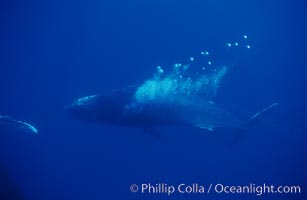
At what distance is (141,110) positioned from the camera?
442 inches

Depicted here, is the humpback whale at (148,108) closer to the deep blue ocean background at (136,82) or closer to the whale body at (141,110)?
the whale body at (141,110)

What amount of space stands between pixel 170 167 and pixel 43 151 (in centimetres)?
1042

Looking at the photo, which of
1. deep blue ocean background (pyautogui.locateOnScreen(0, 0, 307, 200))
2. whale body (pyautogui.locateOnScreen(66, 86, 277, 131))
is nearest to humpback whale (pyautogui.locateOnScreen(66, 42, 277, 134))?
whale body (pyautogui.locateOnScreen(66, 86, 277, 131))

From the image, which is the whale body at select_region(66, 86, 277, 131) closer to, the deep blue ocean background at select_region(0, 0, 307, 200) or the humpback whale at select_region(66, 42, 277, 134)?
the humpback whale at select_region(66, 42, 277, 134)

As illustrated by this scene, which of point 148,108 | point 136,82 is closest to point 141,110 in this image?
point 148,108

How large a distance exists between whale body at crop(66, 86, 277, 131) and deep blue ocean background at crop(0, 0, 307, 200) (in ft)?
11.0

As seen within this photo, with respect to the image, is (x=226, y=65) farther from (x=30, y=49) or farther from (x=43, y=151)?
(x=30, y=49)

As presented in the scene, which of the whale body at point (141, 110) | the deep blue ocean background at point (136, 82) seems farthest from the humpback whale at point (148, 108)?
the deep blue ocean background at point (136, 82)

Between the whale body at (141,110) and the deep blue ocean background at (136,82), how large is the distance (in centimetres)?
335

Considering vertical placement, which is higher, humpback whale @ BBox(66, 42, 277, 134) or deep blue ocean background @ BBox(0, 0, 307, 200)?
deep blue ocean background @ BBox(0, 0, 307, 200)

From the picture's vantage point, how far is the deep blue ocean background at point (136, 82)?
23.1 metres

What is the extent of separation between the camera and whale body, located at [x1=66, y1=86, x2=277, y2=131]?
36.2 feet

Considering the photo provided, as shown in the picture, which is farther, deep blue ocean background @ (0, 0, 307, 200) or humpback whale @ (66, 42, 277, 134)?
deep blue ocean background @ (0, 0, 307, 200)

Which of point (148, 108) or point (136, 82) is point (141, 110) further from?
point (136, 82)
